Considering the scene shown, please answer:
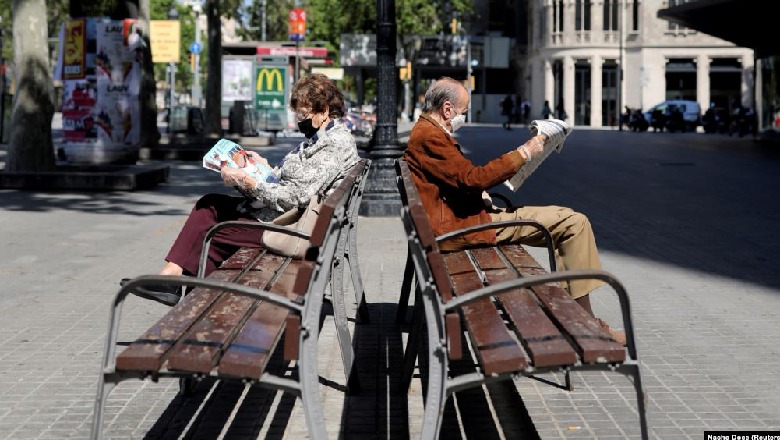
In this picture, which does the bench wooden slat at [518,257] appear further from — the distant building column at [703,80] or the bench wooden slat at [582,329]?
the distant building column at [703,80]

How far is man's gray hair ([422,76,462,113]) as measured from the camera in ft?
21.5

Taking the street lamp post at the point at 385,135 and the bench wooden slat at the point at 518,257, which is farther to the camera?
the street lamp post at the point at 385,135

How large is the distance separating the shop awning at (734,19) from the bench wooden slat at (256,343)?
94.6 feet

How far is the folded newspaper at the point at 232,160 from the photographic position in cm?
666

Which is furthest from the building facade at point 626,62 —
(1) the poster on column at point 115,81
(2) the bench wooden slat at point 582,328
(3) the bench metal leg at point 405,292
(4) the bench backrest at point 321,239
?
(4) the bench backrest at point 321,239

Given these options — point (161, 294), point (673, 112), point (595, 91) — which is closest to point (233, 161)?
point (161, 294)

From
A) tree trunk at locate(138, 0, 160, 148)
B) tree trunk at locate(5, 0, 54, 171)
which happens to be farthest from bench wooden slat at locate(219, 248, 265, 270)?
tree trunk at locate(138, 0, 160, 148)

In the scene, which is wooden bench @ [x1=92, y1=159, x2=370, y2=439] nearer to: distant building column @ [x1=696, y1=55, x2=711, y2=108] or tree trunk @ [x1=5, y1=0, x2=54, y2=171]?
tree trunk @ [x1=5, y1=0, x2=54, y2=171]

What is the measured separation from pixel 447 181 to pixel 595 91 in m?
81.2

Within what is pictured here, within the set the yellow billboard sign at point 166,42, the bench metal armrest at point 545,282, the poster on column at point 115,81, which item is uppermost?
the yellow billboard sign at point 166,42

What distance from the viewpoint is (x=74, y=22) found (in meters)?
21.5

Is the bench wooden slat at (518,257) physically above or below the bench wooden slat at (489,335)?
above

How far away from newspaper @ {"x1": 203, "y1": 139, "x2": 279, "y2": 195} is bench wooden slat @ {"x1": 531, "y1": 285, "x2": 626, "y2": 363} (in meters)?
2.03

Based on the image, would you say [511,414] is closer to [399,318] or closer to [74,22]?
[399,318]
